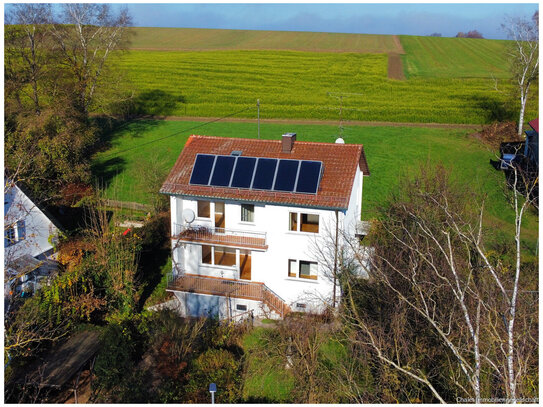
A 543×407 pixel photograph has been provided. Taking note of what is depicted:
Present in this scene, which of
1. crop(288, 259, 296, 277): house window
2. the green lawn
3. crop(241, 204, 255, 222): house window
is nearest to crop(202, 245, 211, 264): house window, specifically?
crop(241, 204, 255, 222): house window

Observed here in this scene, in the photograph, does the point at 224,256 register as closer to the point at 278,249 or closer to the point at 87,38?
the point at 278,249

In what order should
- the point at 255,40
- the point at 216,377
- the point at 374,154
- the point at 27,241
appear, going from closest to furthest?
the point at 216,377 < the point at 27,241 < the point at 374,154 < the point at 255,40

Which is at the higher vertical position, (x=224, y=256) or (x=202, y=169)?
(x=202, y=169)

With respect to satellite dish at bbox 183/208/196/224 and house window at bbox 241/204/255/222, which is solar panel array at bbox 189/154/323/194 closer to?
house window at bbox 241/204/255/222

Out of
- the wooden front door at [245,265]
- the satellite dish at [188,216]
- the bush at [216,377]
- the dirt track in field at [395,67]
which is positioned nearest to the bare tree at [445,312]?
the bush at [216,377]

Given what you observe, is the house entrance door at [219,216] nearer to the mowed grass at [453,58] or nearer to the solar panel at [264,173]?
the solar panel at [264,173]

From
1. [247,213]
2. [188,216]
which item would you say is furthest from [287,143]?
[188,216]
